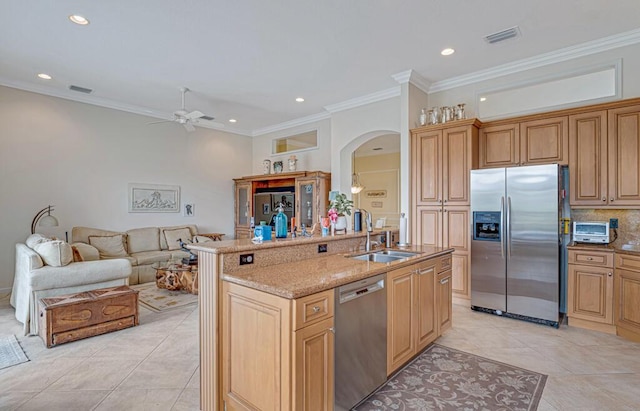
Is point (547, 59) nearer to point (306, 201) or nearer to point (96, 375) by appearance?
point (306, 201)

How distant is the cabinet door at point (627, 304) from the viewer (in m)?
3.08

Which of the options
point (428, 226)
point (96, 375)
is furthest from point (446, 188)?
point (96, 375)

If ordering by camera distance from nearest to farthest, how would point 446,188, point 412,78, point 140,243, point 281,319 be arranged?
1. point 281,319
2. point 446,188
3. point 412,78
4. point 140,243

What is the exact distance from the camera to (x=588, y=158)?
142 inches

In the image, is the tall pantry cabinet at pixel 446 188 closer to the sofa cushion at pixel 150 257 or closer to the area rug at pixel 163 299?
the area rug at pixel 163 299

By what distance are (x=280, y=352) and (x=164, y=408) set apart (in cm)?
114

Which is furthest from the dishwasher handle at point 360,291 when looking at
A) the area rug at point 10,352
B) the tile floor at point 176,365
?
the area rug at point 10,352

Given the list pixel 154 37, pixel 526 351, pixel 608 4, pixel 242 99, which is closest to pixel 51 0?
pixel 154 37

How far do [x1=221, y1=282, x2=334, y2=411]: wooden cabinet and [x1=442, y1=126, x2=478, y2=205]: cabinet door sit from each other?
123 inches

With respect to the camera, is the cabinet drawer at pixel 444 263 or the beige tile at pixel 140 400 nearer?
the beige tile at pixel 140 400

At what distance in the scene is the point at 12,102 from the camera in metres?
4.84

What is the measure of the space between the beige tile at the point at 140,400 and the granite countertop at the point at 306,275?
104 cm

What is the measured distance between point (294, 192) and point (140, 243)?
3.09 meters

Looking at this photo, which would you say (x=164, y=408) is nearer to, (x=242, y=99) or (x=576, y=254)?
(x=576, y=254)
